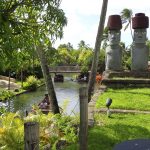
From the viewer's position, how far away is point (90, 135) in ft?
32.0

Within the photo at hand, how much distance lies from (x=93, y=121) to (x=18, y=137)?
3.01 meters

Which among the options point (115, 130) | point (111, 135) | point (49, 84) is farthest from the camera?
point (49, 84)

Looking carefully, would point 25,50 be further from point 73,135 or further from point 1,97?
point 73,135

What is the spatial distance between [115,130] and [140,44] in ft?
41.7

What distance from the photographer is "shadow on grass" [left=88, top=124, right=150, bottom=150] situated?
9078 mm

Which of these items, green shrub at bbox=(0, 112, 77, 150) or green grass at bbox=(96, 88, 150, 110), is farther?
green grass at bbox=(96, 88, 150, 110)

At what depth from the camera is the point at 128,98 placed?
51.6 ft

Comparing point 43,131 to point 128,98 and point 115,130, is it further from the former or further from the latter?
point 128,98

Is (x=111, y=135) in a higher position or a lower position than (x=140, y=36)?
lower

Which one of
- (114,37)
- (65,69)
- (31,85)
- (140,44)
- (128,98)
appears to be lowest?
(31,85)

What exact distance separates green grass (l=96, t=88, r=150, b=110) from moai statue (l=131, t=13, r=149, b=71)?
404 centimetres

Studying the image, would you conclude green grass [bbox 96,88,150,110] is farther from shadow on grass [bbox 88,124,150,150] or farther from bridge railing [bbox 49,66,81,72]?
bridge railing [bbox 49,66,81,72]

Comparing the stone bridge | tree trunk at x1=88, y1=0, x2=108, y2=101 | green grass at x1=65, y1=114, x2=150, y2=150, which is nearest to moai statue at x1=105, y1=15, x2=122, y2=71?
tree trunk at x1=88, y1=0, x2=108, y2=101

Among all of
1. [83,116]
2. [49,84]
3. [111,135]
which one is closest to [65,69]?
[49,84]
